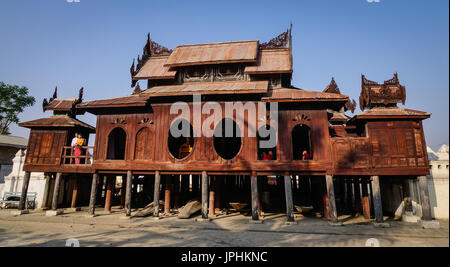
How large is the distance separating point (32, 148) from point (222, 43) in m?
14.1

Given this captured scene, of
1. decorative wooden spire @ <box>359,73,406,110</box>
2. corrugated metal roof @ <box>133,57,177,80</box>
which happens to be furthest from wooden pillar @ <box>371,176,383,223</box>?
corrugated metal roof @ <box>133,57,177,80</box>

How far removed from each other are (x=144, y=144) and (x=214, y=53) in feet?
24.7

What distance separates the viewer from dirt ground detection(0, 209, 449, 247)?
8.37 m

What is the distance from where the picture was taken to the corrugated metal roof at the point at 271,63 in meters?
14.6

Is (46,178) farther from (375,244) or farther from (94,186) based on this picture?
(375,244)

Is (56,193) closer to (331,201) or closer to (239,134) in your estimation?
(239,134)

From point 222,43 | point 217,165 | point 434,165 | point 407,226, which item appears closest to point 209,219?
point 217,165

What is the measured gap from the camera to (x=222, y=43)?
57.1 feet

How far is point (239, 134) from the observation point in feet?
47.6

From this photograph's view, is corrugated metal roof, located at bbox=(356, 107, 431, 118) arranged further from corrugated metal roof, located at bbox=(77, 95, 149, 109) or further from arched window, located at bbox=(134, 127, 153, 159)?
corrugated metal roof, located at bbox=(77, 95, 149, 109)

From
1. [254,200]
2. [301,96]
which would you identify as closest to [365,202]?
[254,200]

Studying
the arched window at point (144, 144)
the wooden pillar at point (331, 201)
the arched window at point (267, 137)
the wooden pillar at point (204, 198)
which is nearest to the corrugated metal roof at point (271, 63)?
the arched window at point (267, 137)

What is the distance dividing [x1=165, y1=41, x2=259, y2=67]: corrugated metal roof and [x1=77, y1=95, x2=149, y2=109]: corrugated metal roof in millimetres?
3191

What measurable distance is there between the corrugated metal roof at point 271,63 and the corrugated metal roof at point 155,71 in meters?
5.12
